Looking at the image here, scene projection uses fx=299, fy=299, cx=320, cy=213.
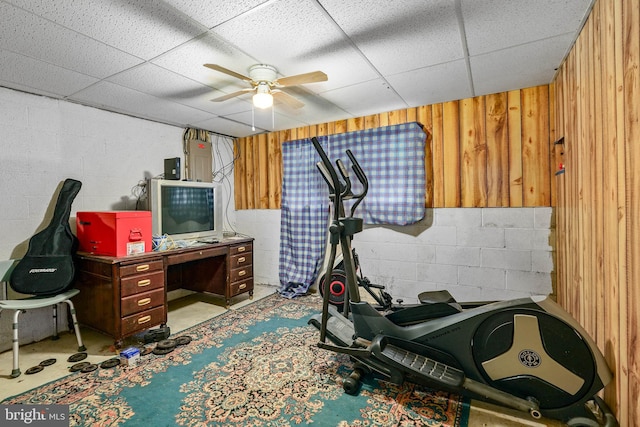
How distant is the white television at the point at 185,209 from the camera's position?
2.93m

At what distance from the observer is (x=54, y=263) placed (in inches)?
93.7

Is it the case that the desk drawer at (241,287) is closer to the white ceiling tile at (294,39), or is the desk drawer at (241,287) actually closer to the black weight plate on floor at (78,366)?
A: the black weight plate on floor at (78,366)

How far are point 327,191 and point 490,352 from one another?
245 cm

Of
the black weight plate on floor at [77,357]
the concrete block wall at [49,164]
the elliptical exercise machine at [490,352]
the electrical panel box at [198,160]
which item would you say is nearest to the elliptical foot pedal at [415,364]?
the elliptical exercise machine at [490,352]

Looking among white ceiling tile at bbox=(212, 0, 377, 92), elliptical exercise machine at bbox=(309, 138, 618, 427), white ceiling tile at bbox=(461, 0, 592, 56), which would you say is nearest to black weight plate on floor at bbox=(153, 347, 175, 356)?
elliptical exercise machine at bbox=(309, 138, 618, 427)

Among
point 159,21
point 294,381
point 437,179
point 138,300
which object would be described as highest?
point 159,21

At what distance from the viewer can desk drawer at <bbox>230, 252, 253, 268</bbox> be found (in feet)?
11.1

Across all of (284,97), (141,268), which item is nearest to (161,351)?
(141,268)

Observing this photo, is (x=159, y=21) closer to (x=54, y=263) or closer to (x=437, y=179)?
(x=54, y=263)

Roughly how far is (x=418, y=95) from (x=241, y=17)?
6.06ft

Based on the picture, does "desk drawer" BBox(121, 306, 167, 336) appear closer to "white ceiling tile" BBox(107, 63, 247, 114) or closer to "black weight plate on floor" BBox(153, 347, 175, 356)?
"black weight plate on floor" BBox(153, 347, 175, 356)

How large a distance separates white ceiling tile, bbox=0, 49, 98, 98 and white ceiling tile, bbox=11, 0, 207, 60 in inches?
26.8

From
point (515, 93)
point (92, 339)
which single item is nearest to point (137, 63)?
point (92, 339)

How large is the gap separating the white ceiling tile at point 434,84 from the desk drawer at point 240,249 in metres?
2.34
